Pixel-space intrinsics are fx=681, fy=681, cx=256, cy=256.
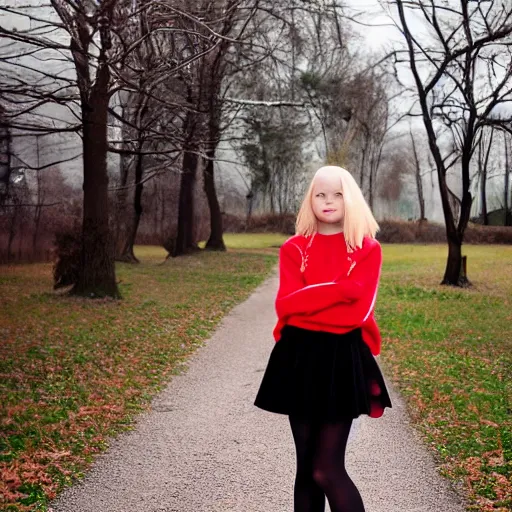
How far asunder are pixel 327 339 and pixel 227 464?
216cm

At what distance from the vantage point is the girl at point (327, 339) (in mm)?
2820

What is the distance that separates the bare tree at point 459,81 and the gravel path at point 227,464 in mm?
10627

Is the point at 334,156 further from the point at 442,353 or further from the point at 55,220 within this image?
the point at 442,353

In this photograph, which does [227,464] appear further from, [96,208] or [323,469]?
[96,208]

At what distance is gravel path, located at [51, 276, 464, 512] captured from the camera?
403 cm

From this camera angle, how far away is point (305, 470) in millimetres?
2922

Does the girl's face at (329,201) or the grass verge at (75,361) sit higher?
the girl's face at (329,201)

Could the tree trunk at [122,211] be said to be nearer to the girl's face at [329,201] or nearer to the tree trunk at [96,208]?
the tree trunk at [96,208]

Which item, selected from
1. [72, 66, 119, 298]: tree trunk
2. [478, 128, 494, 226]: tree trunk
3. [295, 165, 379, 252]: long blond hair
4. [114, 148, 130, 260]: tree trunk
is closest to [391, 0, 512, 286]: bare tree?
[478, 128, 494, 226]: tree trunk

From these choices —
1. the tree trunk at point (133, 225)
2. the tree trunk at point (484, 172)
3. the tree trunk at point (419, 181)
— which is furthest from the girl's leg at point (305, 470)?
the tree trunk at point (133, 225)

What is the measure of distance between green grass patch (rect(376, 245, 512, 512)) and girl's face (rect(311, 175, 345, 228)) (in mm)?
2121

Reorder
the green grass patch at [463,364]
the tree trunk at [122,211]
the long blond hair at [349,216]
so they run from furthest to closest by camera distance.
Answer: the tree trunk at [122,211] < the green grass patch at [463,364] < the long blond hair at [349,216]

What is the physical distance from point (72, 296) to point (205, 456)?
354 inches

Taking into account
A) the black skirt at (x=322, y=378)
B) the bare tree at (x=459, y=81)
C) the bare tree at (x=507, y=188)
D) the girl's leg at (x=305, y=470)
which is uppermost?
the bare tree at (x=459, y=81)
